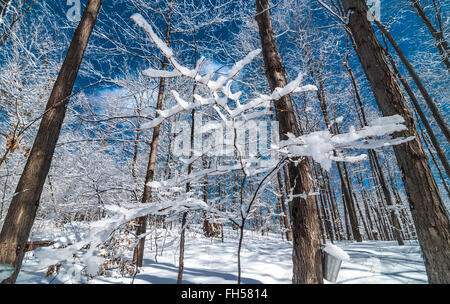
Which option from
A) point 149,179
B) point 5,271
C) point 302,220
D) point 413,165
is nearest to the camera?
point 5,271

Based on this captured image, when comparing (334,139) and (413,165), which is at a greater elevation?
(413,165)

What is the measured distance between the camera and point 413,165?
1.77 metres

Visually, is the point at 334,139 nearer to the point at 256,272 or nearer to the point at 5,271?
the point at 5,271

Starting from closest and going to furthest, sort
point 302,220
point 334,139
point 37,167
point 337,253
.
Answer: point 334,139 < point 337,253 < point 302,220 < point 37,167

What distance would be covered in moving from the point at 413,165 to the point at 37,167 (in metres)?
3.95

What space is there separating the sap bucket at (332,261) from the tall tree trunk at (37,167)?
9.51 feet

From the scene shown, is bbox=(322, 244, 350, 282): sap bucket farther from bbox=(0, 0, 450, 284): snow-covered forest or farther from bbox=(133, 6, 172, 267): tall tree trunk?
bbox=(133, 6, 172, 267): tall tree trunk

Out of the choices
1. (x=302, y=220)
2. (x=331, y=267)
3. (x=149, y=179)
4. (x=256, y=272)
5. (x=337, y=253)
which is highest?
(x=149, y=179)

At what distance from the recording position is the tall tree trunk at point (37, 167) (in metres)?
1.99

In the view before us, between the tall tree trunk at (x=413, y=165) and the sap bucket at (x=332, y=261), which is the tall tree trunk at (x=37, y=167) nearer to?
the sap bucket at (x=332, y=261)

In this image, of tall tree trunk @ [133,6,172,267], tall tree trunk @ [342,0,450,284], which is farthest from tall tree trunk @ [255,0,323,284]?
tall tree trunk @ [133,6,172,267]

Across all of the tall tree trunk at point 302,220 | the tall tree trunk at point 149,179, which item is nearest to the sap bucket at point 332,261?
the tall tree trunk at point 302,220

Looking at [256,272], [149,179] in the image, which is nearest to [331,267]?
[256,272]

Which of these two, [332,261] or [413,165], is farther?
[413,165]
